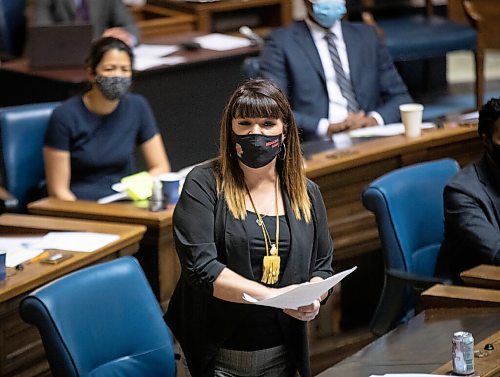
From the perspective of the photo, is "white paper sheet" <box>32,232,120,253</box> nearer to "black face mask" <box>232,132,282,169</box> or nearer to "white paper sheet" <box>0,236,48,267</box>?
"white paper sheet" <box>0,236,48,267</box>

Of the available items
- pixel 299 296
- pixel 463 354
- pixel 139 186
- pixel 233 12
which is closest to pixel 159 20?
pixel 233 12

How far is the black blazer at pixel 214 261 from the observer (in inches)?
134

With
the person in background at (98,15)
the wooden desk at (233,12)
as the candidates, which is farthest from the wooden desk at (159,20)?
the person in background at (98,15)

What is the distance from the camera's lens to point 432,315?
154 inches

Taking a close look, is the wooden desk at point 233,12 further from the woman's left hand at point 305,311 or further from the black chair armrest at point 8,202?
Result: the woman's left hand at point 305,311

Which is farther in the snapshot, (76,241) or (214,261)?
(76,241)

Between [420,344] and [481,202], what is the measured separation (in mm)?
864

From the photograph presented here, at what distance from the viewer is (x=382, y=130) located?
5.88 meters

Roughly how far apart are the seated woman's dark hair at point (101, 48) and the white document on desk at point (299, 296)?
2280mm

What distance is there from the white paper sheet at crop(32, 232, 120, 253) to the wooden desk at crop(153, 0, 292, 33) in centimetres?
416

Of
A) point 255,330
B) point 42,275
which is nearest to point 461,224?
point 255,330

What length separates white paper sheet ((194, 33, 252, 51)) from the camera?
7699mm

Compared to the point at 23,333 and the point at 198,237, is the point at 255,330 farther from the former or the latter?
the point at 23,333

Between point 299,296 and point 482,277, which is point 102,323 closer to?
point 299,296
